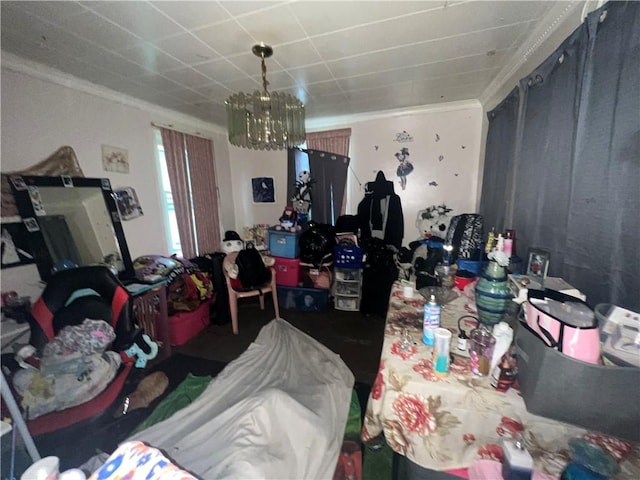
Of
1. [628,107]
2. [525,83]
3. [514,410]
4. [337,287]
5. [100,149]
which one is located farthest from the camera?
[337,287]

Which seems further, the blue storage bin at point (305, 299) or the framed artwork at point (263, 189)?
the framed artwork at point (263, 189)

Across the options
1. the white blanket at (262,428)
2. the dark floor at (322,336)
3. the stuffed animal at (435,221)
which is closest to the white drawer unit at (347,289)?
the dark floor at (322,336)

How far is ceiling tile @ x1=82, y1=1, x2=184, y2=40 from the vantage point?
48.9 inches

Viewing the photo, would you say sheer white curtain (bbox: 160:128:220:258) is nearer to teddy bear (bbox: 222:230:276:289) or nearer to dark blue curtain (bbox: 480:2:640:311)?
teddy bear (bbox: 222:230:276:289)

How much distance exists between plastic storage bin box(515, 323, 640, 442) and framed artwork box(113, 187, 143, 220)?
3.14 meters

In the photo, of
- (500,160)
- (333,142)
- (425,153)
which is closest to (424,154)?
(425,153)

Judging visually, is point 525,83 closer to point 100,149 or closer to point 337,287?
point 337,287

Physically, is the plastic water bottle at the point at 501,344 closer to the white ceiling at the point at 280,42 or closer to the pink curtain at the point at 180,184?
the white ceiling at the point at 280,42

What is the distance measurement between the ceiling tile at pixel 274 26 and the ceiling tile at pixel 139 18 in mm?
419

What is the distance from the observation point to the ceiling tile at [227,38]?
143 centimetres

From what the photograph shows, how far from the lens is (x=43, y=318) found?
4.72 ft

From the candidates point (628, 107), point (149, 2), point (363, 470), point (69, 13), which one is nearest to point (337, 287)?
point (363, 470)

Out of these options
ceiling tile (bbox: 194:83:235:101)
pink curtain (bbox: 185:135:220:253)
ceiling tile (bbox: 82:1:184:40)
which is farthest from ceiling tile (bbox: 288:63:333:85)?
pink curtain (bbox: 185:135:220:253)

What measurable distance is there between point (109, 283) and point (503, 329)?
216 centimetres
